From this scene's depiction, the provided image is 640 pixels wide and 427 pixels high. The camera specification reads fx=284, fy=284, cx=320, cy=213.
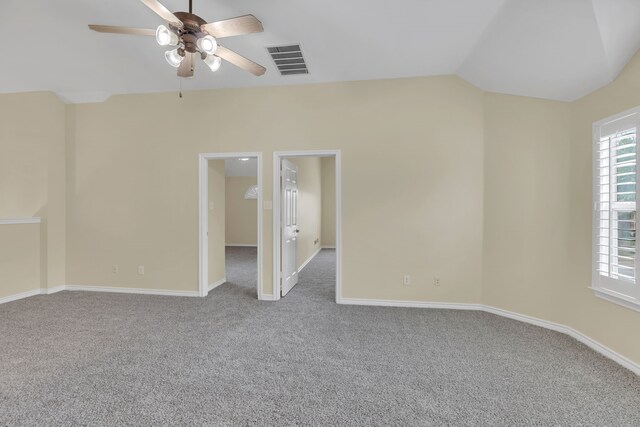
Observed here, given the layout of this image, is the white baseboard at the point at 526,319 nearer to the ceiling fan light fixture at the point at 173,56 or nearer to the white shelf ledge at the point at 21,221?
the ceiling fan light fixture at the point at 173,56

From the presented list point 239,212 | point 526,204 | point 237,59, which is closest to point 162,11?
point 237,59

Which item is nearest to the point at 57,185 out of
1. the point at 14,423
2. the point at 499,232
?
the point at 14,423

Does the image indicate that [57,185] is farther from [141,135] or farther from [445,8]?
[445,8]

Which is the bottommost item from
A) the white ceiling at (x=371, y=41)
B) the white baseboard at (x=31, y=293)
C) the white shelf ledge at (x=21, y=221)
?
the white baseboard at (x=31, y=293)

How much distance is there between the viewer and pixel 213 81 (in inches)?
150

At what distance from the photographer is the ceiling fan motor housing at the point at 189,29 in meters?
2.01

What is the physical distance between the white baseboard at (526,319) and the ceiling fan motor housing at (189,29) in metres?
3.18

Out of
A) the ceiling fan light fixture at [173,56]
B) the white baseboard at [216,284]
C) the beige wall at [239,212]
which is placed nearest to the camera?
the ceiling fan light fixture at [173,56]

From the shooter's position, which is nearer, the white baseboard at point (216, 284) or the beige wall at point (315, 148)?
the beige wall at point (315, 148)

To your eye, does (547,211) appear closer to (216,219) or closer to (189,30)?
(189,30)

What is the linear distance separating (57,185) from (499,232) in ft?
20.1

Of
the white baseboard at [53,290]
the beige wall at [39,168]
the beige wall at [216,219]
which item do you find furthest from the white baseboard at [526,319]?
the beige wall at [39,168]

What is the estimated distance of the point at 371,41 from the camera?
9.71 feet

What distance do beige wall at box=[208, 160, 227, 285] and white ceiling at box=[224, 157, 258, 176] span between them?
3.77 metres
